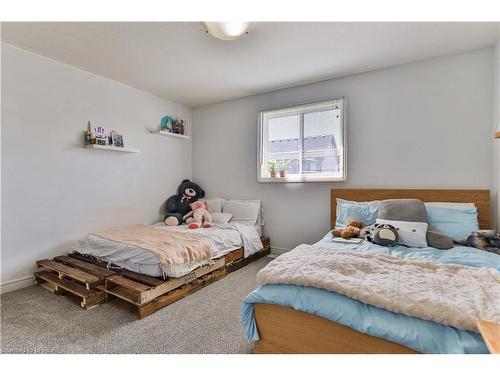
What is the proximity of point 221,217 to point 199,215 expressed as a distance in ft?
1.07

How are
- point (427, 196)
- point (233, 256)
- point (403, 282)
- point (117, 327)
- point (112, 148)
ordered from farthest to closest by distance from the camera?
point (112, 148)
point (233, 256)
point (427, 196)
point (117, 327)
point (403, 282)

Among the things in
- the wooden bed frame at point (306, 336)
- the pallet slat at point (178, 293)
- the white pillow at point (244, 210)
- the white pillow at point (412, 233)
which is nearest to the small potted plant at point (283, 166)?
the white pillow at point (244, 210)

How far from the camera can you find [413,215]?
224 centimetres

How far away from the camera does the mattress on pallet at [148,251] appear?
2.24m

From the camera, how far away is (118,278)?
217 cm

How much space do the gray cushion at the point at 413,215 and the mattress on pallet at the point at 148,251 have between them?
1.63m

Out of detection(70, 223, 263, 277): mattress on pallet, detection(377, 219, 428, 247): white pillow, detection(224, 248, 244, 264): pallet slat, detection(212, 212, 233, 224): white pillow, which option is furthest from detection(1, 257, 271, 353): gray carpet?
detection(377, 219, 428, 247): white pillow

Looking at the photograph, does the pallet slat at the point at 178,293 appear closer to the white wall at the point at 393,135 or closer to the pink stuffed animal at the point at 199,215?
the pink stuffed animal at the point at 199,215

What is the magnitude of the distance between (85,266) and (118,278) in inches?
21.3

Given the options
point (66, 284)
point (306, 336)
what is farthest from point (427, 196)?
point (66, 284)

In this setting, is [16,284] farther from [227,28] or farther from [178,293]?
Answer: [227,28]

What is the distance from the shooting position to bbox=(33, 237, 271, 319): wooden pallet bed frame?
2.04m
